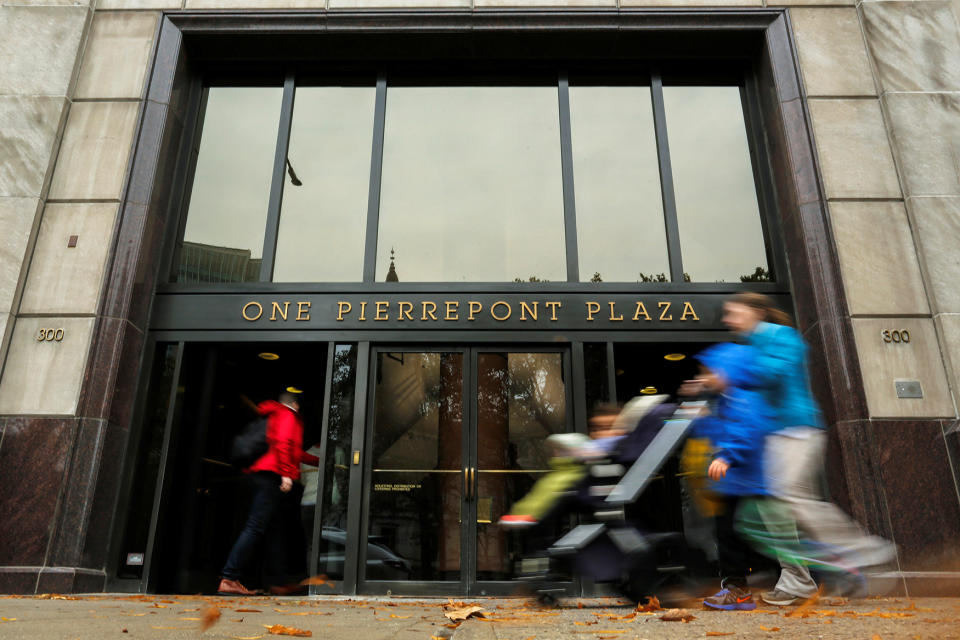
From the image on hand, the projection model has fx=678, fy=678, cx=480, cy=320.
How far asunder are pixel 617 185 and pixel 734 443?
193 inches

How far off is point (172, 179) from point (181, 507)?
3864 mm

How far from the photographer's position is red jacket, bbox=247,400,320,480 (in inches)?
275

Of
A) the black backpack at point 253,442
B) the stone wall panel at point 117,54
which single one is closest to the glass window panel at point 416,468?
the black backpack at point 253,442

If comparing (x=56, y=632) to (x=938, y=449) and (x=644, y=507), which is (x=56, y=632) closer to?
(x=644, y=507)

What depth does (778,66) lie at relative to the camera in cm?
810

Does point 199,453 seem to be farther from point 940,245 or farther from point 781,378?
A: point 940,245

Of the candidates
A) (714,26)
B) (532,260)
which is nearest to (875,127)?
(714,26)

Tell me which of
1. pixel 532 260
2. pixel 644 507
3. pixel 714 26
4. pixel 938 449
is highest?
pixel 714 26

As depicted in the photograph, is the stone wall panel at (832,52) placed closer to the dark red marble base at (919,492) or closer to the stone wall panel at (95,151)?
the dark red marble base at (919,492)

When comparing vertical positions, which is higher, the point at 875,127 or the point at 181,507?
the point at 875,127

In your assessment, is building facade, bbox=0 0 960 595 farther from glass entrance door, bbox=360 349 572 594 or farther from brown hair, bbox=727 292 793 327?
brown hair, bbox=727 292 793 327

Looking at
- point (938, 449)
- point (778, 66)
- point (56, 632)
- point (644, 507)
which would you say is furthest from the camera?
point (778, 66)

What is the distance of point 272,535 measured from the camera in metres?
7.67

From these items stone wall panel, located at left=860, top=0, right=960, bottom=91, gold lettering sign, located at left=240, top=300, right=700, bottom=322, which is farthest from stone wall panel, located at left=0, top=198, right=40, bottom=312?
stone wall panel, located at left=860, top=0, right=960, bottom=91
